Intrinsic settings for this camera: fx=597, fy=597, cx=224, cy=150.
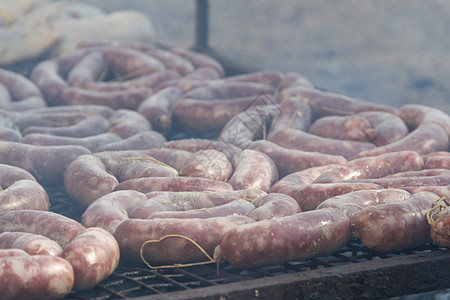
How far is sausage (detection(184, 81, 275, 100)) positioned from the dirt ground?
709cm

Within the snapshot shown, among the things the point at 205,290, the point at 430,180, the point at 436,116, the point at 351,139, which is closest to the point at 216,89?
the point at 351,139

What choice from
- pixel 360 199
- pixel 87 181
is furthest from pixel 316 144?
pixel 87 181

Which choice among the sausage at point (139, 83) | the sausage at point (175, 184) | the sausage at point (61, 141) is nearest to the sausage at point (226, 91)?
the sausage at point (139, 83)

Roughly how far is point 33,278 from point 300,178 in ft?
7.13

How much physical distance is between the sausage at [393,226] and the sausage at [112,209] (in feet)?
4.57

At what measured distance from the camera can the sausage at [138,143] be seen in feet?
16.4

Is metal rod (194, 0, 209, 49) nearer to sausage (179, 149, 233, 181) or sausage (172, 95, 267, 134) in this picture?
sausage (172, 95, 267, 134)

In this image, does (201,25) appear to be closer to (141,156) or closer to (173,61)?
(173,61)

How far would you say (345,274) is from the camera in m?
3.07

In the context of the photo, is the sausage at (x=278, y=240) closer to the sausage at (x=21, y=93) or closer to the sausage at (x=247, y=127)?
the sausage at (x=247, y=127)

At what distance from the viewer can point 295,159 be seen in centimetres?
477

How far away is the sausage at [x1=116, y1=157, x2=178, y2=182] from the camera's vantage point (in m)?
4.36

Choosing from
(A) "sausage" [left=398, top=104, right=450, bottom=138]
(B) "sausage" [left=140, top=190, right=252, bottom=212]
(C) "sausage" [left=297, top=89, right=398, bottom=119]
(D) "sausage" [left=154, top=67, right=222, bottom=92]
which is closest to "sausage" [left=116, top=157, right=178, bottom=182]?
(B) "sausage" [left=140, top=190, right=252, bottom=212]

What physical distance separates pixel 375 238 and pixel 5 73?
529cm
